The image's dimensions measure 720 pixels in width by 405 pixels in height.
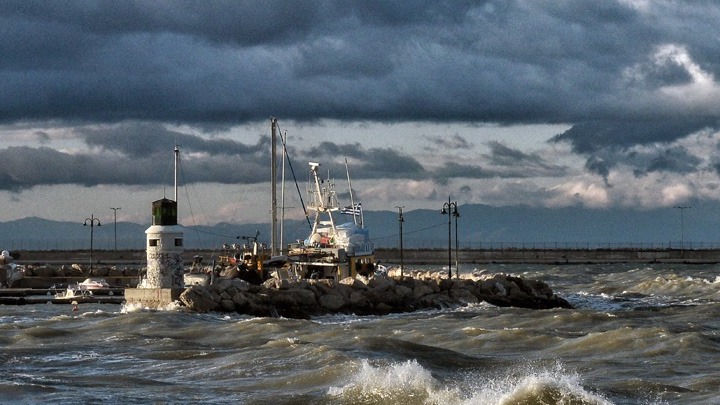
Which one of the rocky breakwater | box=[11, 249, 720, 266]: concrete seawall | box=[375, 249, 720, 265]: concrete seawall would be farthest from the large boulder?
box=[375, 249, 720, 265]: concrete seawall

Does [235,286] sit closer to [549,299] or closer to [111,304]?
[111,304]

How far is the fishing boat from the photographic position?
63.8m

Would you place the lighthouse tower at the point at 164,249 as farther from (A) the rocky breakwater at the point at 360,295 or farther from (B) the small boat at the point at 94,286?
(B) the small boat at the point at 94,286

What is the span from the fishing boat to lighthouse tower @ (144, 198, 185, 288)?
10365 mm

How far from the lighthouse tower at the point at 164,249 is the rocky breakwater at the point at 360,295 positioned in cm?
118

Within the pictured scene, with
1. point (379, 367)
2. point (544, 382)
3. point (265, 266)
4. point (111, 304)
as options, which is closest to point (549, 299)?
point (265, 266)

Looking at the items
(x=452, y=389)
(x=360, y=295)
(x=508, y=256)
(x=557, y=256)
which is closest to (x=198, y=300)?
(x=360, y=295)

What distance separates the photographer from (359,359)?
3059 cm

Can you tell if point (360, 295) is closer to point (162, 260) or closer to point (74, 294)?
point (162, 260)

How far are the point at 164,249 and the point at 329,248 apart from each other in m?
16.9

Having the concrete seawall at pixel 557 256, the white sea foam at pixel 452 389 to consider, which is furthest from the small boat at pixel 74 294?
the concrete seawall at pixel 557 256

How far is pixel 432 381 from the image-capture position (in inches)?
1016

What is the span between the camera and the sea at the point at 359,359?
25.7 meters

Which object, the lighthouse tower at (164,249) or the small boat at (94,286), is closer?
the lighthouse tower at (164,249)
